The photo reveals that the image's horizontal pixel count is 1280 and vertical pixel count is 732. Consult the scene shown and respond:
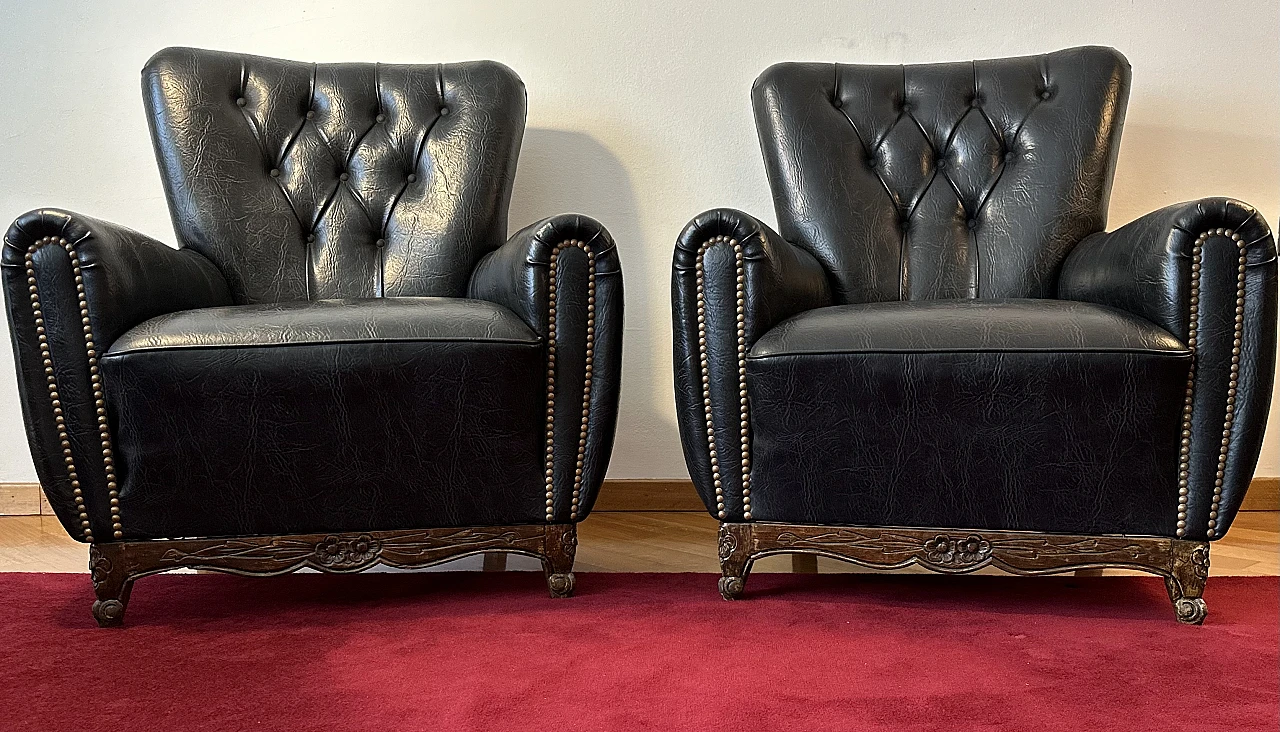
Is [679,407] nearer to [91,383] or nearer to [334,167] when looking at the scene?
[91,383]

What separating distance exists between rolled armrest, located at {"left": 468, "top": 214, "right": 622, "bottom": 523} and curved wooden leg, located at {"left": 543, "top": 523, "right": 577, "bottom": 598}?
0.9 inches

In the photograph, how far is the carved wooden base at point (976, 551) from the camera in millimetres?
1478

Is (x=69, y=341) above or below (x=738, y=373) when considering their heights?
above

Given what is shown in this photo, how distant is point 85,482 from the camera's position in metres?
1.51

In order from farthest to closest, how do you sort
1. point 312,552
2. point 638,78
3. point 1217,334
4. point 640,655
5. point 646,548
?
point 638,78
point 646,548
point 312,552
point 1217,334
point 640,655

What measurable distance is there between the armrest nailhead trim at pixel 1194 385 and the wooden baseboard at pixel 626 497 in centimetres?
118

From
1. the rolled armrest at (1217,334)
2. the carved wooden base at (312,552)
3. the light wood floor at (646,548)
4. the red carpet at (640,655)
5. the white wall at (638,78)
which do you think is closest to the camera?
the red carpet at (640,655)

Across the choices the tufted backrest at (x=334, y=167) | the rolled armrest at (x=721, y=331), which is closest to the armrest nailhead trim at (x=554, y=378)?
the rolled armrest at (x=721, y=331)

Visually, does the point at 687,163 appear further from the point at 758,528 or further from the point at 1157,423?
the point at 1157,423

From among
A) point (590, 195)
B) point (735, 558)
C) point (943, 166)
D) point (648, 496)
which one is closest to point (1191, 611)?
point (735, 558)

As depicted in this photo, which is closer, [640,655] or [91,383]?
[640,655]

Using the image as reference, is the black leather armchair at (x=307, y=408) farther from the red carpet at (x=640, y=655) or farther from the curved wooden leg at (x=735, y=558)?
the curved wooden leg at (x=735, y=558)

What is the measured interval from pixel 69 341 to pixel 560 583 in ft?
2.63

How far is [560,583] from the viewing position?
1.62 metres
